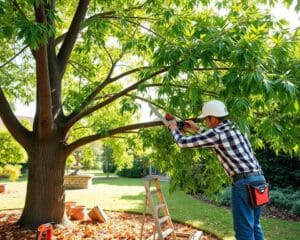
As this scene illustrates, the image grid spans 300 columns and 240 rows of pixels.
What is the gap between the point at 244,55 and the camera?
3.71 metres

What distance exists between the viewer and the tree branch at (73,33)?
26.4 feet

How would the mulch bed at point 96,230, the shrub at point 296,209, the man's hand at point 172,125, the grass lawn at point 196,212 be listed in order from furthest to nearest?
the shrub at point 296,209
the grass lawn at point 196,212
the mulch bed at point 96,230
the man's hand at point 172,125

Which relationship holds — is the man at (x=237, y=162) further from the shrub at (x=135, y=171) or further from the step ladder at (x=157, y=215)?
the shrub at (x=135, y=171)

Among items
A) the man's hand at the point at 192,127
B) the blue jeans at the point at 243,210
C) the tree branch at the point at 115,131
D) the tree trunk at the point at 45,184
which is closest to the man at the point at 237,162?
the blue jeans at the point at 243,210

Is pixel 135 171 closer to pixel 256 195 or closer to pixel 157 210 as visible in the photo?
pixel 157 210

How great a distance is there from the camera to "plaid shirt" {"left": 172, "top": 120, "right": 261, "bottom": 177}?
4.00 m

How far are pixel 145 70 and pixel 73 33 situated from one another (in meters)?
2.69

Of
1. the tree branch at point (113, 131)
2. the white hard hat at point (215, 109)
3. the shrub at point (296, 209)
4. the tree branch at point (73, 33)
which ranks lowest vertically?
the shrub at point (296, 209)

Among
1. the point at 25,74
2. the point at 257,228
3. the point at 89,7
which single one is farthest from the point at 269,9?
the point at 25,74

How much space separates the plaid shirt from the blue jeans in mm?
123

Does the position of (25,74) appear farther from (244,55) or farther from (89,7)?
(244,55)

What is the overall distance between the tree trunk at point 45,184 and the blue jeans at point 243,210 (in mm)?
5012

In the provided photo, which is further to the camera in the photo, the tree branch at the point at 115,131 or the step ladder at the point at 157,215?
the tree branch at the point at 115,131

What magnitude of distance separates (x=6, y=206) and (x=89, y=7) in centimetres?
744
